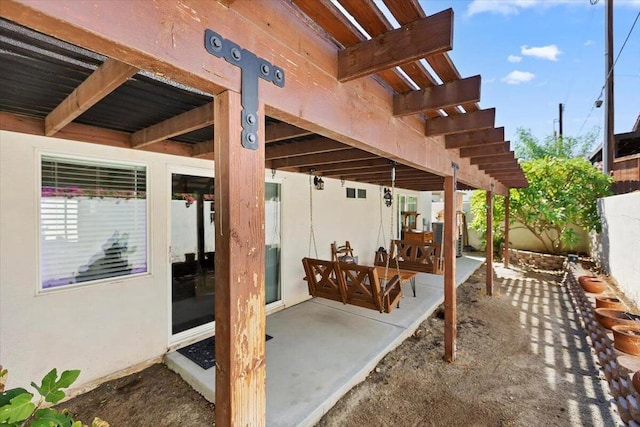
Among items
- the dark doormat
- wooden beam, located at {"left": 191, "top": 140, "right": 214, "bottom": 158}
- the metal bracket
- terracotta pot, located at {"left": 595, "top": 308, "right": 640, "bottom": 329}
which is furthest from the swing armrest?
the metal bracket

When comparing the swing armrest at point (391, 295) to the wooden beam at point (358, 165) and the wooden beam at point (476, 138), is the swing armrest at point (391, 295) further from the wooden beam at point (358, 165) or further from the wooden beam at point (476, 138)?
the wooden beam at point (476, 138)

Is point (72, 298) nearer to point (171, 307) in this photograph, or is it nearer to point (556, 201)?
point (171, 307)

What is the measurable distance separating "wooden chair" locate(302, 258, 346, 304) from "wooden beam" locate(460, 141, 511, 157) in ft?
7.40

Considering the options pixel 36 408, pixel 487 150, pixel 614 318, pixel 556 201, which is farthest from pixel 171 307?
pixel 556 201

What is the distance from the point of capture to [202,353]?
128 inches

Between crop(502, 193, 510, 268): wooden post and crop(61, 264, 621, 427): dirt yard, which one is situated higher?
crop(502, 193, 510, 268): wooden post

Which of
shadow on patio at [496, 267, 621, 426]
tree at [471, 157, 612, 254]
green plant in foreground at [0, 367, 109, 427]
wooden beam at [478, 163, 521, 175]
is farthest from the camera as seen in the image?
tree at [471, 157, 612, 254]

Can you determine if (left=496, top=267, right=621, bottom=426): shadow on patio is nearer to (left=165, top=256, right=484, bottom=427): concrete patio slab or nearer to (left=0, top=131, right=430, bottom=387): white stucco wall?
(left=165, top=256, right=484, bottom=427): concrete patio slab

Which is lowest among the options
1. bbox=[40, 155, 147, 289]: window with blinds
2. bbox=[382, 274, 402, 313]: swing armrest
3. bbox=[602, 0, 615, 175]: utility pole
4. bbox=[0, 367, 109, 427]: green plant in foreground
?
bbox=[382, 274, 402, 313]: swing armrest

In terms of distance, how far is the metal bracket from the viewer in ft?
3.42

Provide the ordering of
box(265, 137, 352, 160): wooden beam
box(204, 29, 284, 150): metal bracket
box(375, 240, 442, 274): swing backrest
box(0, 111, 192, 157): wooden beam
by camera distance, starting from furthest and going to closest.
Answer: box(375, 240, 442, 274): swing backrest → box(265, 137, 352, 160): wooden beam → box(0, 111, 192, 157): wooden beam → box(204, 29, 284, 150): metal bracket

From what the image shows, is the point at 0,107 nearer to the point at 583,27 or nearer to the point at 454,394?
the point at 454,394

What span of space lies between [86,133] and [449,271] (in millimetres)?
4120

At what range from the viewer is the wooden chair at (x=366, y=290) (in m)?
3.51
